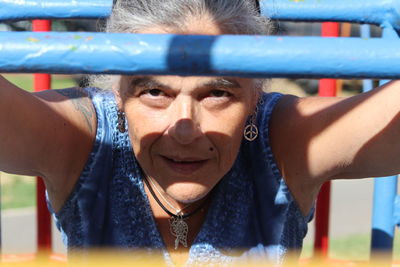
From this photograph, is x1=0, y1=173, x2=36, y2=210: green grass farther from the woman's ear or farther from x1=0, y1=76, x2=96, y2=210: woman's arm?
the woman's ear

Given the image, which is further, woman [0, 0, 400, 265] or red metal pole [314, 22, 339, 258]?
red metal pole [314, 22, 339, 258]

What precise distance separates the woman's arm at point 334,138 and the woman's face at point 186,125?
0.17 metres

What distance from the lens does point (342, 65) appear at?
0.98 meters

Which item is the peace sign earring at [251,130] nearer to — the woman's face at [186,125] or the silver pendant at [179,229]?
the woman's face at [186,125]

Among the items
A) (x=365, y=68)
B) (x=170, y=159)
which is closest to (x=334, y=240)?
(x=170, y=159)

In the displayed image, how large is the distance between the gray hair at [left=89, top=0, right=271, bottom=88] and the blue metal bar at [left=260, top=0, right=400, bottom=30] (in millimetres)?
122

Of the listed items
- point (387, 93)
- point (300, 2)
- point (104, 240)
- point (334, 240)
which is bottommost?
point (334, 240)

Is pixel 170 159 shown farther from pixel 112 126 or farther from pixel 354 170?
pixel 354 170

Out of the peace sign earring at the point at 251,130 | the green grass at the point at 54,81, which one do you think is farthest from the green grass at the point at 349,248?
the green grass at the point at 54,81

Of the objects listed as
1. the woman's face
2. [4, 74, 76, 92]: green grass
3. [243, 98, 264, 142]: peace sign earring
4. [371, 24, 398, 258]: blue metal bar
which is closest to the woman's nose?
the woman's face

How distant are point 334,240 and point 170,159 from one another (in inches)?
111

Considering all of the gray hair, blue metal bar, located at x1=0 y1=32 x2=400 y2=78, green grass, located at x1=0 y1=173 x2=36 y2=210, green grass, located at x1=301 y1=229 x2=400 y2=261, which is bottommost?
green grass, located at x1=301 y1=229 x2=400 y2=261

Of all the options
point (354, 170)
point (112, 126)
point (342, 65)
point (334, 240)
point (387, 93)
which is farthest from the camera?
A: point (334, 240)

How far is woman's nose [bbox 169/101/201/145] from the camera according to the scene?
4.58ft
